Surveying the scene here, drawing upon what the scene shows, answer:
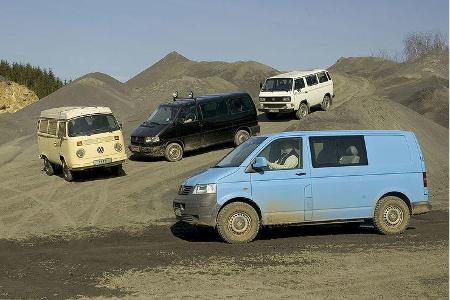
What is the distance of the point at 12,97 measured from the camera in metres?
60.3

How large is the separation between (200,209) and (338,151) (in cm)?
278

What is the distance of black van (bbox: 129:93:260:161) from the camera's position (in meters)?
23.1

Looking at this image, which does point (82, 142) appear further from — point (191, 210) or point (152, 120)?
point (191, 210)

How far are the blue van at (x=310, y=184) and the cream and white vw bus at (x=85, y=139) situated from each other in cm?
877

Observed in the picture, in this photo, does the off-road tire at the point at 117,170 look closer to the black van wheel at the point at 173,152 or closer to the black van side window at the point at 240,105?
the black van wheel at the point at 173,152

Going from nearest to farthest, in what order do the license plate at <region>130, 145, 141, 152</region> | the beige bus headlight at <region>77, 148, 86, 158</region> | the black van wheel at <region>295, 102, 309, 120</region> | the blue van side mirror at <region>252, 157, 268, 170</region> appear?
the blue van side mirror at <region>252, 157, 268, 170</region> < the beige bus headlight at <region>77, 148, 86, 158</region> < the license plate at <region>130, 145, 141, 152</region> < the black van wheel at <region>295, 102, 309, 120</region>

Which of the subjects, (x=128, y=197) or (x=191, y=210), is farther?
(x=128, y=197)

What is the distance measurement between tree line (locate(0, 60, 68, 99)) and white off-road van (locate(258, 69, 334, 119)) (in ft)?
129

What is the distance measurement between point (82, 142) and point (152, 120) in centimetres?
425

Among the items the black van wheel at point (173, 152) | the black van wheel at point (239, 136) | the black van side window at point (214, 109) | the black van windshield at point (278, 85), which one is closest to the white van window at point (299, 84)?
the black van windshield at point (278, 85)

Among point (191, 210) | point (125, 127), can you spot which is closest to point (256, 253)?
point (191, 210)

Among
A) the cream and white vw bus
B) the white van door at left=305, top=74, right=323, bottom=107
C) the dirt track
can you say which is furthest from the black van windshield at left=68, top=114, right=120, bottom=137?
the white van door at left=305, top=74, right=323, bottom=107

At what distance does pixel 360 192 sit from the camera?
39.8 feet

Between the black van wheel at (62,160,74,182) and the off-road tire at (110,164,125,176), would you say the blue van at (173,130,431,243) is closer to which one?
the black van wheel at (62,160,74,182)
